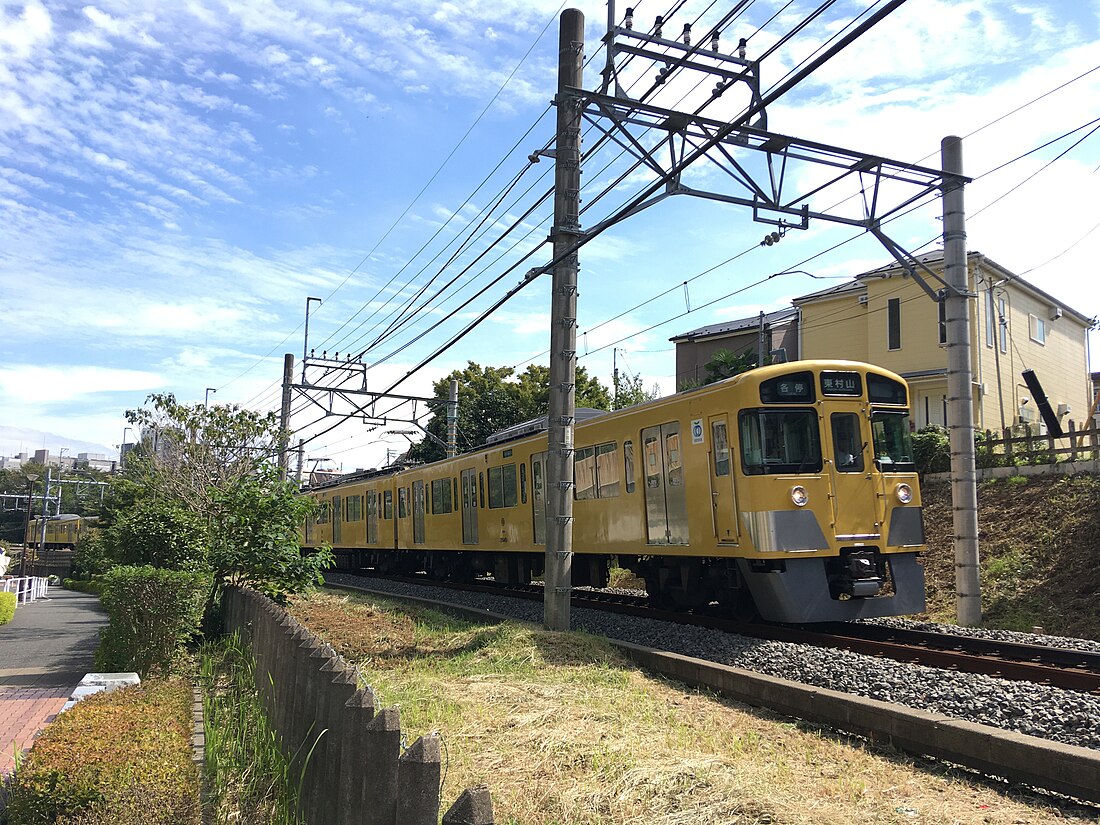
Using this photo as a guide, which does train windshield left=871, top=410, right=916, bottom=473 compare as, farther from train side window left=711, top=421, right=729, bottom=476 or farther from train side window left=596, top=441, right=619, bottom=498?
train side window left=596, top=441, right=619, bottom=498

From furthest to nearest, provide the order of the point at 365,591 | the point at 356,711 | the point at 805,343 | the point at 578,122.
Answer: the point at 805,343 → the point at 365,591 → the point at 578,122 → the point at 356,711

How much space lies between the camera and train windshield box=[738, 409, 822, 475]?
382 inches

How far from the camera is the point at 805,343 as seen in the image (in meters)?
28.0

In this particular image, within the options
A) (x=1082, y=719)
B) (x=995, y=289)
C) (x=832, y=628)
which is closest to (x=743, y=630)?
(x=832, y=628)

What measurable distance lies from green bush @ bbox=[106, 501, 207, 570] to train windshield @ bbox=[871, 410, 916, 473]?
830 centimetres

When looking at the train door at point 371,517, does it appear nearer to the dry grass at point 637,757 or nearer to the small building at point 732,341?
the small building at point 732,341

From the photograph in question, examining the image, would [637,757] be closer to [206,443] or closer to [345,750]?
[345,750]

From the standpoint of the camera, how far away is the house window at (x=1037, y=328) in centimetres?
2628

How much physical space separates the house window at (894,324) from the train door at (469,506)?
13609 mm

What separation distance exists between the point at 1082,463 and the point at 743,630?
350 inches

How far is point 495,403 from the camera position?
127 feet

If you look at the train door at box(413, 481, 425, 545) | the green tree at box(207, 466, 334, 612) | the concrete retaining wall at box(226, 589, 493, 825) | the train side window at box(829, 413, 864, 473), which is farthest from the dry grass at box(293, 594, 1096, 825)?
the train door at box(413, 481, 425, 545)

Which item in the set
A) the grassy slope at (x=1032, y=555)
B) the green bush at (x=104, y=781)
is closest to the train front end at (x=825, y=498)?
the grassy slope at (x=1032, y=555)

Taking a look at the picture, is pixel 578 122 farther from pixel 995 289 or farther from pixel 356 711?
pixel 995 289
